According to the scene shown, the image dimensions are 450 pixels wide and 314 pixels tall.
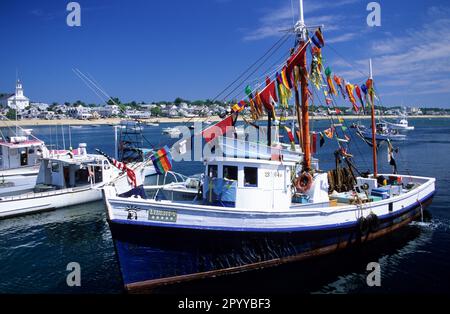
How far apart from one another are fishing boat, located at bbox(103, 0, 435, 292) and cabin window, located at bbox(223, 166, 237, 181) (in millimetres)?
41

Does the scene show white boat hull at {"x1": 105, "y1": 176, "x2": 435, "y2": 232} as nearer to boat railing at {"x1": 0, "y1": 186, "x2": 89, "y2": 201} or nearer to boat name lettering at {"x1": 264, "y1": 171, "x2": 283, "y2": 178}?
boat name lettering at {"x1": 264, "y1": 171, "x2": 283, "y2": 178}

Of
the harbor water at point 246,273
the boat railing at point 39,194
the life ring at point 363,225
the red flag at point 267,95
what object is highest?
the red flag at point 267,95

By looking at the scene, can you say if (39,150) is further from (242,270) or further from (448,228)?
(448,228)

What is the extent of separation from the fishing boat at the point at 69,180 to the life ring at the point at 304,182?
15.6 meters

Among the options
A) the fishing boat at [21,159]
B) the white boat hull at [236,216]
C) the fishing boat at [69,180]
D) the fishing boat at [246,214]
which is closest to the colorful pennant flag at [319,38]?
the fishing boat at [246,214]

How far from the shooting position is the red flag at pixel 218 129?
631 inches

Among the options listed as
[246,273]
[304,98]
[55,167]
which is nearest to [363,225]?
[246,273]

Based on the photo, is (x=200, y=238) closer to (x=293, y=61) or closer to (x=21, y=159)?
Answer: (x=293, y=61)

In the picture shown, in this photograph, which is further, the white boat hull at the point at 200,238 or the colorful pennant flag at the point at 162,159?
the colorful pennant flag at the point at 162,159

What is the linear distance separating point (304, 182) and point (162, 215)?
7.10m

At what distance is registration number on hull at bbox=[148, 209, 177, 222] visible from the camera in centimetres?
1409

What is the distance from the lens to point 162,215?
46.4 ft

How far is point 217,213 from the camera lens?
571 inches

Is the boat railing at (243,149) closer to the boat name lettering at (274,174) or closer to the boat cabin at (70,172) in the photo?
the boat name lettering at (274,174)
